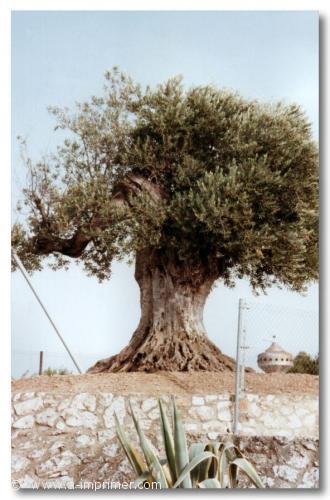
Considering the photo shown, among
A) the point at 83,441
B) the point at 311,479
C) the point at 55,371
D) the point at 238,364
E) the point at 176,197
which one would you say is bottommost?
the point at 311,479

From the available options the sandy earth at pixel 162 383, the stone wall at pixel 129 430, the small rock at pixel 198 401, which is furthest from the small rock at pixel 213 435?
the sandy earth at pixel 162 383

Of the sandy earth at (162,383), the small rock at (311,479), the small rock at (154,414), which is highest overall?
the sandy earth at (162,383)

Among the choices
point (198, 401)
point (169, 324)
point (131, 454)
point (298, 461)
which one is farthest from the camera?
point (169, 324)

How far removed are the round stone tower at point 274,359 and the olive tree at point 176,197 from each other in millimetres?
370

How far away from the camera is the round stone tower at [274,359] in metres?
6.76

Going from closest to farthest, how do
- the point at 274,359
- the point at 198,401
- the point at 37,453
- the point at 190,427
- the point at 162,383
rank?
the point at 37,453 < the point at 190,427 < the point at 198,401 < the point at 274,359 < the point at 162,383

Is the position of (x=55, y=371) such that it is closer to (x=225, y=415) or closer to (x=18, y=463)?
(x=18, y=463)

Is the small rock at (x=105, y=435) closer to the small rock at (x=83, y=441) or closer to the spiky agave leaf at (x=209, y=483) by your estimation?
the small rock at (x=83, y=441)

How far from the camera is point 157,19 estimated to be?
21.0 ft

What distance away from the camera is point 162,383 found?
7016 mm

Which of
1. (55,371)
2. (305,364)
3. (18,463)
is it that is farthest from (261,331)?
(18,463)

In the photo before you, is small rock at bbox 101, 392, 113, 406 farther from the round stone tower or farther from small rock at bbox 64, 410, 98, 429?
the round stone tower

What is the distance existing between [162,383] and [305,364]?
1464mm

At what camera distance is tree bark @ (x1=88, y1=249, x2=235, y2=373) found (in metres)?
7.29
